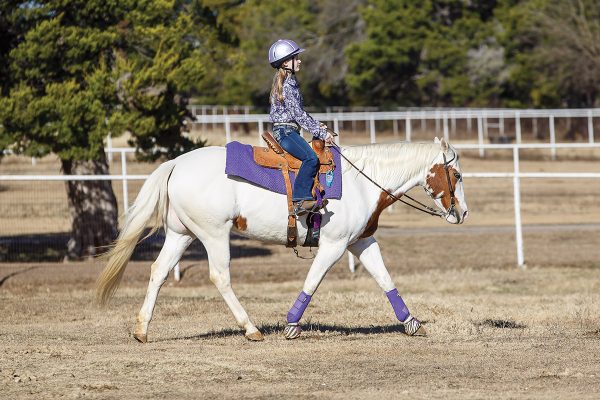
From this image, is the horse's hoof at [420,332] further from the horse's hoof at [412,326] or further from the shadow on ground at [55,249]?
the shadow on ground at [55,249]

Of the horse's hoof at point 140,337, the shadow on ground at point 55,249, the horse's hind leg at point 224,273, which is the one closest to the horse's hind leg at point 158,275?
the horse's hoof at point 140,337

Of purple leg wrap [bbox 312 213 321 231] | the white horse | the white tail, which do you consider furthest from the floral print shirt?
the white tail

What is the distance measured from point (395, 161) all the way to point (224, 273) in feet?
7.05

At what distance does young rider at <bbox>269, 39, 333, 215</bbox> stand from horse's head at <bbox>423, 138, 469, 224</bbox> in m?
1.35

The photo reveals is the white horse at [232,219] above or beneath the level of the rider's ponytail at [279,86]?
beneath

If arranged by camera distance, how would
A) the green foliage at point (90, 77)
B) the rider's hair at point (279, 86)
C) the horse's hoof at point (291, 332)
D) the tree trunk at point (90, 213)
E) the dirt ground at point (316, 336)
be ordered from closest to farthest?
1. the dirt ground at point (316, 336)
2. the rider's hair at point (279, 86)
3. the horse's hoof at point (291, 332)
4. the green foliage at point (90, 77)
5. the tree trunk at point (90, 213)

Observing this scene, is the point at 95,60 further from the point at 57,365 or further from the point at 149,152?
the point at 57,365

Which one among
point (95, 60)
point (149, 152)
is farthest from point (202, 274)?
point (95, 60)

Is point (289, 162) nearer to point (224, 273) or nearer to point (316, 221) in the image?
point (316, 221)

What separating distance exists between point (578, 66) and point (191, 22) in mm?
34805

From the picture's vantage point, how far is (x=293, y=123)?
11.2 m

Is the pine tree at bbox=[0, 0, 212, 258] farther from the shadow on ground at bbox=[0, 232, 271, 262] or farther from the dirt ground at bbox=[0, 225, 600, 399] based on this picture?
the dirt ground at bbox=[0, 225, 600, 399]

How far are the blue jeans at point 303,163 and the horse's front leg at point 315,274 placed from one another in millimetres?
613

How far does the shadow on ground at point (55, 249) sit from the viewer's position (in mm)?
22484
